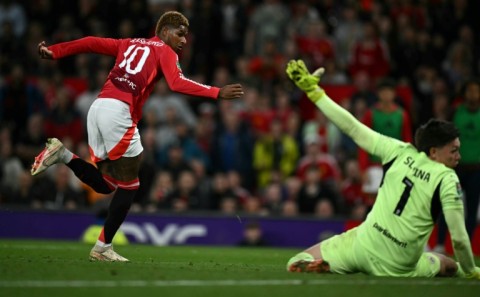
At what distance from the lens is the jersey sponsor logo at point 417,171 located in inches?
314

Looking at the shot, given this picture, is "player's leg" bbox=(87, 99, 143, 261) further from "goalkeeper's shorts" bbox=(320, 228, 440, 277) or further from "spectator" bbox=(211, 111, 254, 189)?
"spectator" bbox=(211, 111, 254, 189)

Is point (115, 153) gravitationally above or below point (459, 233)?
below

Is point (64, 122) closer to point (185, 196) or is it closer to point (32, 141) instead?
point (32, 141)

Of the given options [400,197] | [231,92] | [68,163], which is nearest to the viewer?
[400,197]

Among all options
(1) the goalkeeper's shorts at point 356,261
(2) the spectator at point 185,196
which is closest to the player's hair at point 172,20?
(1) the goalkeeper's shorts at point 356,261

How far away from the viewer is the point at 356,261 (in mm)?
8281

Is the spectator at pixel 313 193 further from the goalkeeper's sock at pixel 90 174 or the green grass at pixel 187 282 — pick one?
the green grass at pixel 187 282

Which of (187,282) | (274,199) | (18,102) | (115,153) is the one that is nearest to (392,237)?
(187,282)

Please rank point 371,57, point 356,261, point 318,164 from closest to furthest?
point 356,261 < point 318,164 < point 371,57

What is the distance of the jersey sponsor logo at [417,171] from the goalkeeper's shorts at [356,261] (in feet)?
2.46

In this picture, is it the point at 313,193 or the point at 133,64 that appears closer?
the point at 133,64

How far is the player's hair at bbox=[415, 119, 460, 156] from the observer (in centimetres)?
812

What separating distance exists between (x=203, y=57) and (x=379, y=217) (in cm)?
1185

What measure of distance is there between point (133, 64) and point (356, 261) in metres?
2.90
